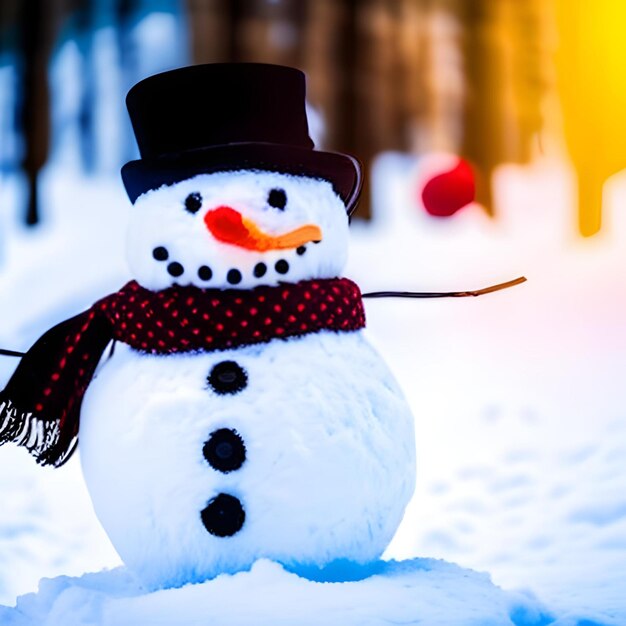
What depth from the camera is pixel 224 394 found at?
30.5 inches

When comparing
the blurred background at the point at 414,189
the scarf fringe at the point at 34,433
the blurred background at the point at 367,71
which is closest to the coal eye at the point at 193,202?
the scarf fringe at the point at 34,433

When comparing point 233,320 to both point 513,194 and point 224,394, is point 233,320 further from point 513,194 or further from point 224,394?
point 513,194

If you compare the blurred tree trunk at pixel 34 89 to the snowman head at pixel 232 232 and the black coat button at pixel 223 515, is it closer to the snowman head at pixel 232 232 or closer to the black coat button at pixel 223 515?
the snowman head at pixel 232 232

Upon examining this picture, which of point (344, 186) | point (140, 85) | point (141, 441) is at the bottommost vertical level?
point (141, 441)

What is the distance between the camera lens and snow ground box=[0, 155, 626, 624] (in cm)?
112

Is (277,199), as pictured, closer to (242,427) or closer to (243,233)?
(243,233)

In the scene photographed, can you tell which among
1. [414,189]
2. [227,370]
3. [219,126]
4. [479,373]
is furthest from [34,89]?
[227,370]

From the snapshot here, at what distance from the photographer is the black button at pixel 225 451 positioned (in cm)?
76

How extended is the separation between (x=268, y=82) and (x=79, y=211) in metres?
1.18

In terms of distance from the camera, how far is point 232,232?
772 millimetres

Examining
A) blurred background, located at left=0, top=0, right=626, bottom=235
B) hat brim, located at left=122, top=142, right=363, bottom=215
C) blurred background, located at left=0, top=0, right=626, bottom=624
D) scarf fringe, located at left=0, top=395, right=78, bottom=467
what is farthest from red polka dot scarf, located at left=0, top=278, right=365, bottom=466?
blurred background, located at left=0, top=0, right=626, bottom=235

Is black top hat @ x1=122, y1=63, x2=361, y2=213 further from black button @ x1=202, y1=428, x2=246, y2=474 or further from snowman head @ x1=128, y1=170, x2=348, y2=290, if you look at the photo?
black button @ x1=202, y1=428, x2=246, y2=474

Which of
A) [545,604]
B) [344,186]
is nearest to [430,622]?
[545,604]

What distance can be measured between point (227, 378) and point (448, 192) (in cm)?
29
